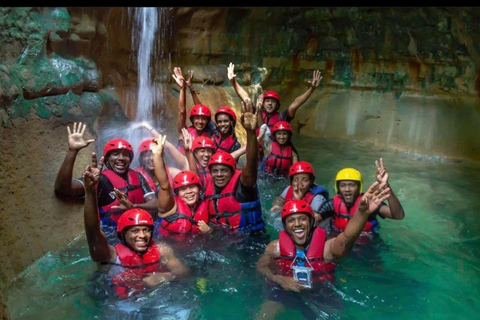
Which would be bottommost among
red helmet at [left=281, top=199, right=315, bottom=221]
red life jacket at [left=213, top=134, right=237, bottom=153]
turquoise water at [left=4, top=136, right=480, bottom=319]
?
turquoise water at [left=4, top=136, right=480, bottom=319]

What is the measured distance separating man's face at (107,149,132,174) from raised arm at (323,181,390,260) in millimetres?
2671

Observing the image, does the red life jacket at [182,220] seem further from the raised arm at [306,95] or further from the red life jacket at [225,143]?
the raised arm at [306,95]

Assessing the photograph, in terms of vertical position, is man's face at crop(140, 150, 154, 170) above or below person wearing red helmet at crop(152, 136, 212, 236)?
above

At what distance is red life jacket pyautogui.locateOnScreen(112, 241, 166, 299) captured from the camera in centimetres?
411

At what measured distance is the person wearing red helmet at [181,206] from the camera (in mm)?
Result: 5051

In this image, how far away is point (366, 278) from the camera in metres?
4.86

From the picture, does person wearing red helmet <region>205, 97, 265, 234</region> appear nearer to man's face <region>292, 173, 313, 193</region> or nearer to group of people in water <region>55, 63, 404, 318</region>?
group of people in water <region>55, 63, 404, 318</region>

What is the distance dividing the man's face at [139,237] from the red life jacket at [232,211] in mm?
1262

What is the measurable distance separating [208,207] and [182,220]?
405mm

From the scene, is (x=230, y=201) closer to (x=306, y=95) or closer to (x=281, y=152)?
(x=281, y=152)

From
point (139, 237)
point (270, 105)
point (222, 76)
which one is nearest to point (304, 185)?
point (139, 237)

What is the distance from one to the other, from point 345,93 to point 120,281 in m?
8.63

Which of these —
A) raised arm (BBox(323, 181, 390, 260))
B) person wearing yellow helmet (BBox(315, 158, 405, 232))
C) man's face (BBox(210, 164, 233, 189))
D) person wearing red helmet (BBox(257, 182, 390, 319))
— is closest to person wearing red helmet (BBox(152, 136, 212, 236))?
man's face (BBox(210, 164, 233, 189))

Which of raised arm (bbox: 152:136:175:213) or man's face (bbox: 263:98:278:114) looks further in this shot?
man's face (bbox: 263:98:278:114)
